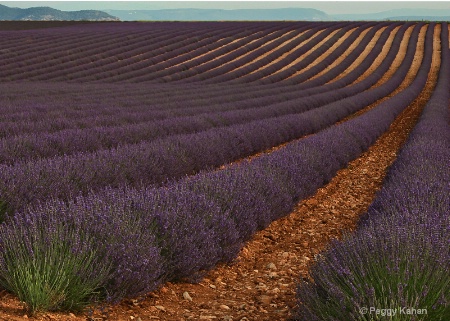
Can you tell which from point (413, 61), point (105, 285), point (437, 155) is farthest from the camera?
point (413, 61)

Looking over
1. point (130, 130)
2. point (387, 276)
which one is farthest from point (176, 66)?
point (387, 276)

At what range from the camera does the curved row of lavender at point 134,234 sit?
263cm

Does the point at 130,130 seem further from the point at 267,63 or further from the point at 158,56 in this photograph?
the point at 267,63

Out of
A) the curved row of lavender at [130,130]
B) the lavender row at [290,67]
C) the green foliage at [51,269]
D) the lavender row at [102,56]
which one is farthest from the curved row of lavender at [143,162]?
the lavender row at [102,56]

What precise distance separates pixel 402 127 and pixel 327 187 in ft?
21.1

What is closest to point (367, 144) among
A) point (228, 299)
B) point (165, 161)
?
point (165, 161)

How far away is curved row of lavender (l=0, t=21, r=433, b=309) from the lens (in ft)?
8.64

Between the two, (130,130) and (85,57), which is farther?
(85,57)

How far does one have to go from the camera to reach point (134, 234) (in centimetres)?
299

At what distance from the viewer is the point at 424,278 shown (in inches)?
89.1

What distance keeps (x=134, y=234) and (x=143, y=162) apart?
2.81 metres

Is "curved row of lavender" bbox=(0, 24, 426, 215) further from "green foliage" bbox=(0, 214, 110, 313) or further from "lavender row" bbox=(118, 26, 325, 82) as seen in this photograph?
"lavender row" bbox=(118, 26, 325, 82)

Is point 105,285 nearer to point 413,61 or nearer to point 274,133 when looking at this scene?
point 274,133

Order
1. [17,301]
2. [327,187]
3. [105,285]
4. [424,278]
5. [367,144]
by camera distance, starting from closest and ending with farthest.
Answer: [424,278]
[17,301]
[105,285]
[327,187]
[367,144]
